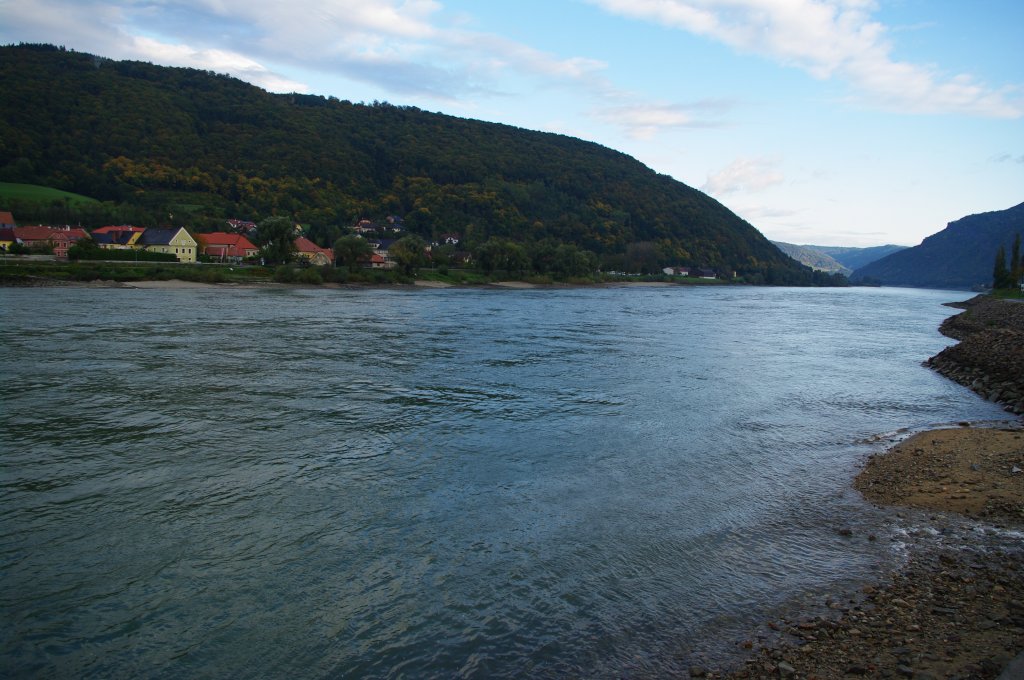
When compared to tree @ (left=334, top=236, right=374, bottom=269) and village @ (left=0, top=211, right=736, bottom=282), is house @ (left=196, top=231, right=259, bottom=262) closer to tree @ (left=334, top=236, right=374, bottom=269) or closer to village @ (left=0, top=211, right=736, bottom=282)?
village @ (left=0, top=211, right=736, bottom=282)

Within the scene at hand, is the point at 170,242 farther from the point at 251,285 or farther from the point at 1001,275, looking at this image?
the point at 1001,275

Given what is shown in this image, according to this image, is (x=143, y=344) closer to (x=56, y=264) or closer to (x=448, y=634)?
(x=448, y=634)

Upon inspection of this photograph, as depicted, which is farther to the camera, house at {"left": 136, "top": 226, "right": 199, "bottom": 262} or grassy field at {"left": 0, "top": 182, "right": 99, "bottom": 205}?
grassy field at {"left": 0, "top": 182, "right": 99, "bottom": 205}

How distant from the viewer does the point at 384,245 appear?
364 feet

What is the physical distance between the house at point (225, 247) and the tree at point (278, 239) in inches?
331

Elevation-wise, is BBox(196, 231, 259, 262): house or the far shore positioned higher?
BBox(196, 231, 259, 262): house

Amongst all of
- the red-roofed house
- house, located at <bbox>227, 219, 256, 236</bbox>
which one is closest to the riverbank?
the red-roofed house

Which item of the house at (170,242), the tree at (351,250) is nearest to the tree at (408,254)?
the tree at (351,250)

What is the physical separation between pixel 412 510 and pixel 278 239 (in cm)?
6812

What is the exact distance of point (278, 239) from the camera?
231ft

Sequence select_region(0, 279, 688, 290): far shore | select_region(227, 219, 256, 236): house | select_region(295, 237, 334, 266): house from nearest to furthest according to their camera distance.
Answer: select_region(0, 279, 688, 290): far shore, select_region(295, 237, 334, 266): house, select_region(227, 219, 256, 236): house

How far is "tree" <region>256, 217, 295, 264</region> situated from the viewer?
6912cm

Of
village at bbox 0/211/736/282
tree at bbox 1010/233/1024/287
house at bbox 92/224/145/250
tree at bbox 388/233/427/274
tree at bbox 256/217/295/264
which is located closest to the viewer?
village at bbox 0/211/736/282

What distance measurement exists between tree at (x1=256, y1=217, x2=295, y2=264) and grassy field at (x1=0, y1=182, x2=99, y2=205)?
40.5 meters
